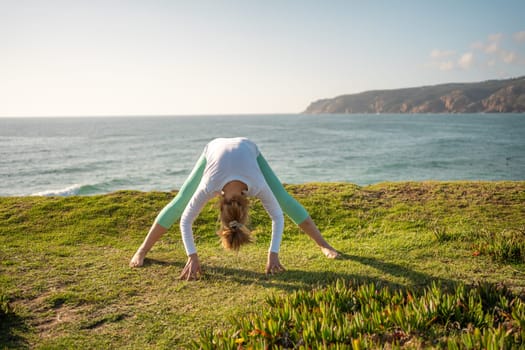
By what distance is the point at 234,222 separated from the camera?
4258 millimetres

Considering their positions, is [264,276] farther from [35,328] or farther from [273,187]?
[35,328]

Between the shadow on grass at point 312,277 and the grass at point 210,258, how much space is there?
2 cm

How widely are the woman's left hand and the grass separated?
12 centimetres

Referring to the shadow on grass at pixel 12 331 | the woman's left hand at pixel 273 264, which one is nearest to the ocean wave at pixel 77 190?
the shadow on grass at pixel 12 331

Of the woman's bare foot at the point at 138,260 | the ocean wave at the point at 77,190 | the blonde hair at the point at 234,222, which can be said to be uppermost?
the blonde hair at the point at 234,222

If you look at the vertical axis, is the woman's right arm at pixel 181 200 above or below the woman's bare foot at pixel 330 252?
above

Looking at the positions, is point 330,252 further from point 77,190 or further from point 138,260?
point 77,190

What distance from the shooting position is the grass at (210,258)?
3.83m

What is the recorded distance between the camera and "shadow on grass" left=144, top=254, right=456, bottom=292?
448 centimetres

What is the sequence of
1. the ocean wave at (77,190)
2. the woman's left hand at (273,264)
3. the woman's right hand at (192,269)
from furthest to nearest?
the ocean wave at (77,190) → the woman's left hand at (273,264) → the woman's right hand at (192,269)

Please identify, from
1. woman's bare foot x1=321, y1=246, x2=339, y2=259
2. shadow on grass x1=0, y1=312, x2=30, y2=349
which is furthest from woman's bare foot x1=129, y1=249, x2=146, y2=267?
woman's bare foot x1=321, y1=246, x2=339, y2=259

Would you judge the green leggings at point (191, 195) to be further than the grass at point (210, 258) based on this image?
Yes

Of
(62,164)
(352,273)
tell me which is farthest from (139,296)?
(62,164)

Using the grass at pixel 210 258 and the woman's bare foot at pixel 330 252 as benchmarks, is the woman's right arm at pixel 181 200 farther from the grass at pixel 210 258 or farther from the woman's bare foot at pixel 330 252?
the woman's bare foot at pixel 330 252
